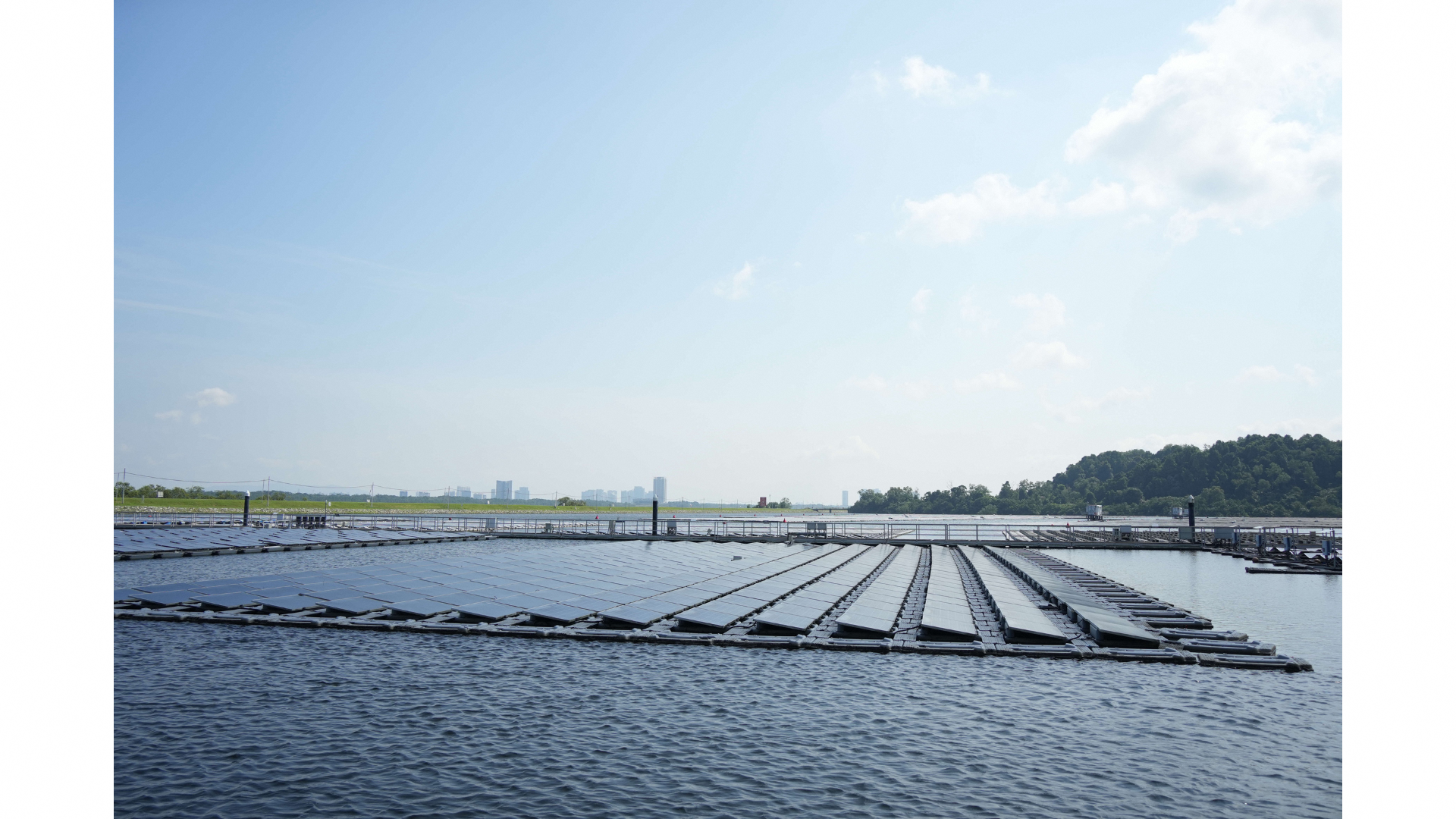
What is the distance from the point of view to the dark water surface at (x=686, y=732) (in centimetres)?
1091

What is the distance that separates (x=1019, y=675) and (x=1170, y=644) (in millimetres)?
6806

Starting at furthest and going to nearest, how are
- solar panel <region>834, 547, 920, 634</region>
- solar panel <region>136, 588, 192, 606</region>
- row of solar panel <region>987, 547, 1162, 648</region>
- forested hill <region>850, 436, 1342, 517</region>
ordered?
forested hill <region>850, 436, 1342, 517</region> < solar panel <region>136, 588, 192, 606</region> < solar panel <region>834, 547, 920, 634</region> < row of solar panel <region>987, 547, 1162, 648</region>

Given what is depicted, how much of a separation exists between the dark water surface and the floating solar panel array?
3415 cm

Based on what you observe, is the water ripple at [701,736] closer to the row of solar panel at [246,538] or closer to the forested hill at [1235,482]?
the row of solar panel at [246,538]

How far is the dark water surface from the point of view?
35.8 feet

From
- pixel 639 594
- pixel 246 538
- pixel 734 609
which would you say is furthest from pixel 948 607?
pixel 246 538

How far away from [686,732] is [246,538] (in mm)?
59089

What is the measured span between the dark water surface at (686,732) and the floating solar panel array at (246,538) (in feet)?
112

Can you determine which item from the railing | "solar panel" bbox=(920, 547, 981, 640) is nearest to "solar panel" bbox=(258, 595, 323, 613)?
"solar panel" bbox=(920, 547, 981, 640)

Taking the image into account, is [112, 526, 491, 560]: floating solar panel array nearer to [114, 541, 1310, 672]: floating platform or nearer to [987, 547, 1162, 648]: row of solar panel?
[114, 541, 1310, 672]: floating platform
